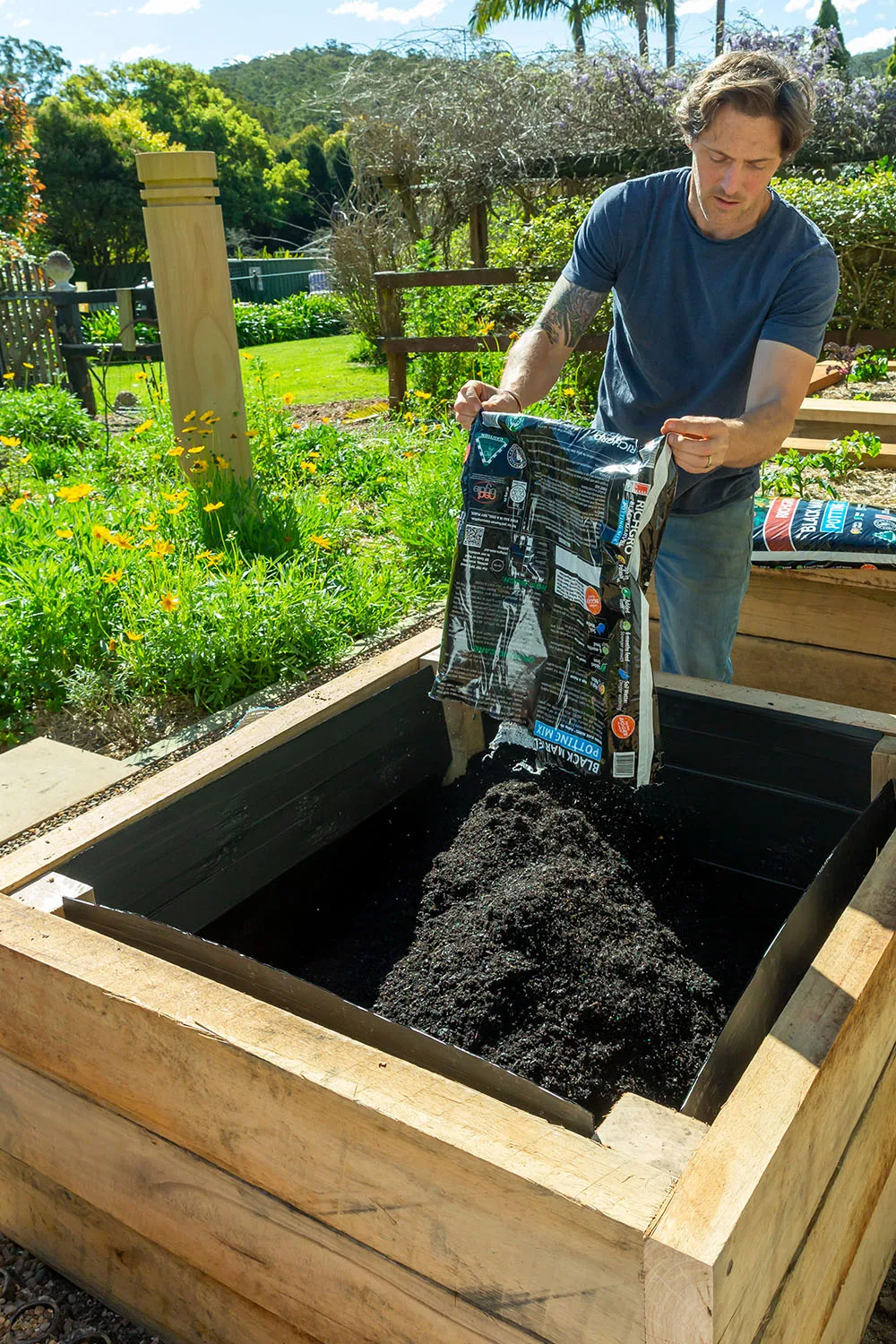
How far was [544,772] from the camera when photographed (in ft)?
6.49

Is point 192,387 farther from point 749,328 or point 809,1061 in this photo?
point 809,1061

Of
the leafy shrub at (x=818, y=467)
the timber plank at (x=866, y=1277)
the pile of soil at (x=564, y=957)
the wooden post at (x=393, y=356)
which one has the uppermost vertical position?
the wooden post at (x=393, y=356)

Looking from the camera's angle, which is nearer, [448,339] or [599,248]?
[599,248]

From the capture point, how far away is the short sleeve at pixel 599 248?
232cm

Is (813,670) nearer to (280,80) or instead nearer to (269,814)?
(269,814)

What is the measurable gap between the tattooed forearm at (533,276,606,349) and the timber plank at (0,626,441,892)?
2.34 ft

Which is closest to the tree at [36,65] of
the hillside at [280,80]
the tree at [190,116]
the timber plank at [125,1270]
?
the tree at [190,116]

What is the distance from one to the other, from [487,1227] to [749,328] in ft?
6.15

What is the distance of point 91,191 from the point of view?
3566 cm

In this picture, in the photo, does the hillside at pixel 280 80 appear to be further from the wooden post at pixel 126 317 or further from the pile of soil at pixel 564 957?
the pile of soil at pixel 564 957

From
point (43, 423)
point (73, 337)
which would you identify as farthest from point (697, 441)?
point (73, 337)

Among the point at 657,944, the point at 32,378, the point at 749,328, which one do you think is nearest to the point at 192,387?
the point at 749,328

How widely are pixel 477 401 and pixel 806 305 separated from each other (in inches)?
30.4

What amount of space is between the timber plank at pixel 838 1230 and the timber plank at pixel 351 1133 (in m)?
0.23
